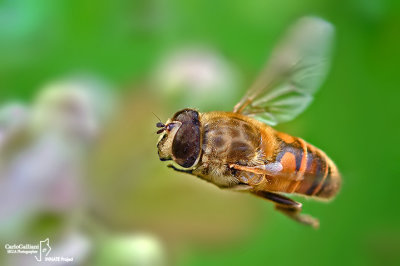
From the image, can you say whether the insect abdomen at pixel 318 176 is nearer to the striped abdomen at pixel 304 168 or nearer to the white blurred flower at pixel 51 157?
the striped abdomen at pixel 304 168

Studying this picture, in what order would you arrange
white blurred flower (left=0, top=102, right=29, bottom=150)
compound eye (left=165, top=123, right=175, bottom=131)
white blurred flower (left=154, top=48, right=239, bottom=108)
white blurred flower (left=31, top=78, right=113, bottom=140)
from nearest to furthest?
compound eye (left=165, top=123, right=175, bottom=131), white blurred flower (left=0, top=102, right=29, bottom=150), white blurred flower (left=31, top=78, right=113, bottom=140), white blurred flower (left=154, top=48, right=239, bottom=108)

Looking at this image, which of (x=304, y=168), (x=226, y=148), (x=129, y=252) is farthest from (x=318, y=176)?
(x=129, y=252)

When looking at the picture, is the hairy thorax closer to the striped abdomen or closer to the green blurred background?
the striped abdomen

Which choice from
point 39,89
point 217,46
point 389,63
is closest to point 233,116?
point 39,89

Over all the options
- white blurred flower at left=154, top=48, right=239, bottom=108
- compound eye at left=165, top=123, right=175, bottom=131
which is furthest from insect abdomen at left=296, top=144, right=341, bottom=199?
white blurred flower at left=154, top=48, right=239, bottom=108

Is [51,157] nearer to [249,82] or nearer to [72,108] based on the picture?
[72,108]

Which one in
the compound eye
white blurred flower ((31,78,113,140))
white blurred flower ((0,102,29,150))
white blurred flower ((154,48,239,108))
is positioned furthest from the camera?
white blurred flower ((154,48,239,108))

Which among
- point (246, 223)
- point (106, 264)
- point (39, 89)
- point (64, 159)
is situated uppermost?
point (39, 89)

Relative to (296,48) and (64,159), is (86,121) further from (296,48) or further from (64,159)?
(296,48)
